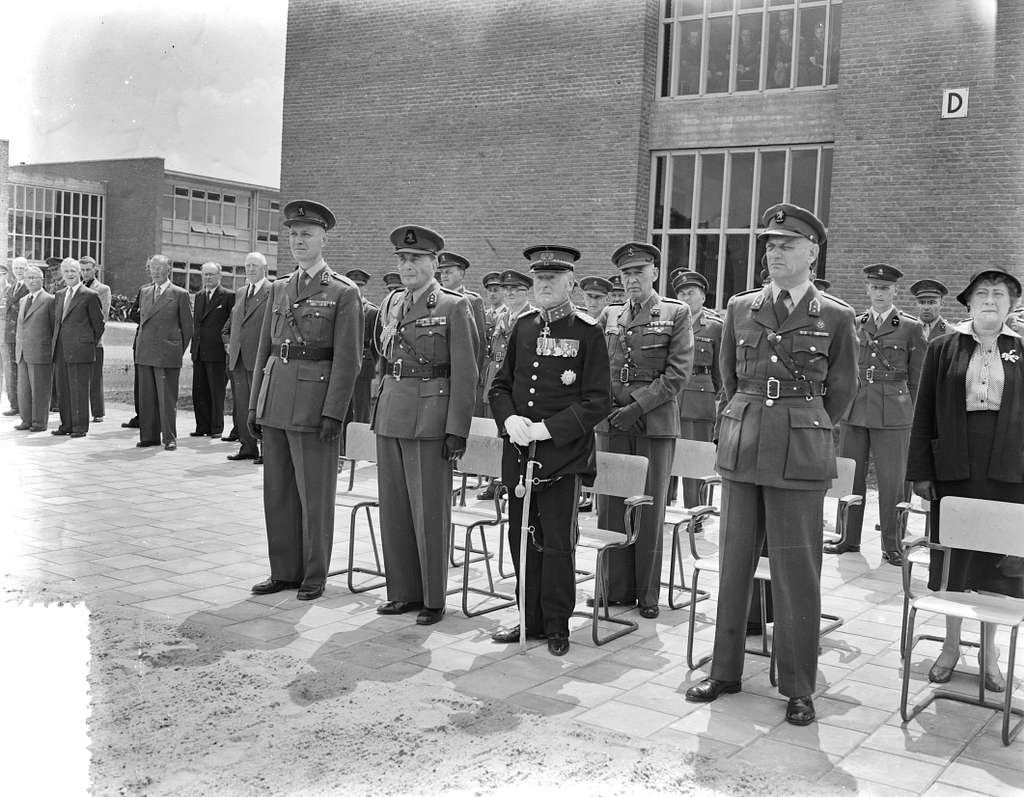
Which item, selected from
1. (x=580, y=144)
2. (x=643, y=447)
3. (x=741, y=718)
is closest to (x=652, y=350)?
(x=643, y=447)

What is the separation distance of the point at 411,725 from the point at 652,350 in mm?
3099

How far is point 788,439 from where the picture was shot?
4848mm

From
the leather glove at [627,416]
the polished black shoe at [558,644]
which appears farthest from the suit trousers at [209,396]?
the polished black shoe at [558,644]

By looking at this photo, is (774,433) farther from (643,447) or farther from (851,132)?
(851,132)

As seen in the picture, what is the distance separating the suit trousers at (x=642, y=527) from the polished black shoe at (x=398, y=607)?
123 centimetres

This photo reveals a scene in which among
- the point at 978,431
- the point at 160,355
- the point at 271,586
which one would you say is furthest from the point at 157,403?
the point at 978,431

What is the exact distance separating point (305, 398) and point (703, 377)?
476 centimetres

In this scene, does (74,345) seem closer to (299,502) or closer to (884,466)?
(299,502)

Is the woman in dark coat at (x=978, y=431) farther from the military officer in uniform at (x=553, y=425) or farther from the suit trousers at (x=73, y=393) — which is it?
the suit trousers at (x=73, y=393)

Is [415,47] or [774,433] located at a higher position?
[415,47]

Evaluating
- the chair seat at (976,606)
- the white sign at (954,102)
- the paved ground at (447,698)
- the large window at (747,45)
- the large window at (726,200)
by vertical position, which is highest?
the large window at (747,45)

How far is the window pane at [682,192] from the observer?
56.0ft

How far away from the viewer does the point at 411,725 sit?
4.44 metres

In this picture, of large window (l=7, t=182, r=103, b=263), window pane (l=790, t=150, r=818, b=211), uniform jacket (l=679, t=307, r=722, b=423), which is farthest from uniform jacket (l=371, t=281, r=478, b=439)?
large window (l=7, t=182, r=103, b=263)
